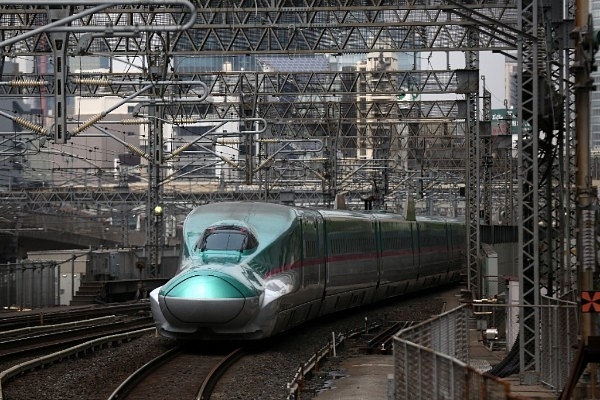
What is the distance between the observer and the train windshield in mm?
23427

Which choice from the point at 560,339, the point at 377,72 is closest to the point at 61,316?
the point at 377,72

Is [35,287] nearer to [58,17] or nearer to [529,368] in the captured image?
[58,17]

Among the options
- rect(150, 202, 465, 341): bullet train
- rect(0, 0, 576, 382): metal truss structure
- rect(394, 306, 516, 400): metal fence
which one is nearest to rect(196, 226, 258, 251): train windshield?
rect(150, 202, 465, 341): bullet train

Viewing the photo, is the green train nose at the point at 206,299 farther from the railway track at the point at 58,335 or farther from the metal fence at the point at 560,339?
the metal fence at the point at 560,339

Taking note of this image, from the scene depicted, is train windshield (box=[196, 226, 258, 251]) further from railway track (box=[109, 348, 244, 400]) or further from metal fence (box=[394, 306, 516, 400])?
metal fence (box=[394, 306, 516, 400])

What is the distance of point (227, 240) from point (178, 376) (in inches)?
174

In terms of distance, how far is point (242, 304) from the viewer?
21844 mm

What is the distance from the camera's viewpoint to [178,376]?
64.3ft

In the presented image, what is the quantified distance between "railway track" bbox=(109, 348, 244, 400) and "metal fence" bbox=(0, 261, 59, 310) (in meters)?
22.4

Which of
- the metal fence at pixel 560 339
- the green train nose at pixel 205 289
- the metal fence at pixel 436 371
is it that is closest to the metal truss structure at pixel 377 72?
the metal fence at pixel 560 339

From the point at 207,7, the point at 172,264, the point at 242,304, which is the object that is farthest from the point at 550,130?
the point at 172,264

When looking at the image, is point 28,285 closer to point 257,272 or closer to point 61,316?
point 61,316

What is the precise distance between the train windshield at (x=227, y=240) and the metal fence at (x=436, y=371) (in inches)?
310

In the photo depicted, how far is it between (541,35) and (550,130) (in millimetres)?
1860
